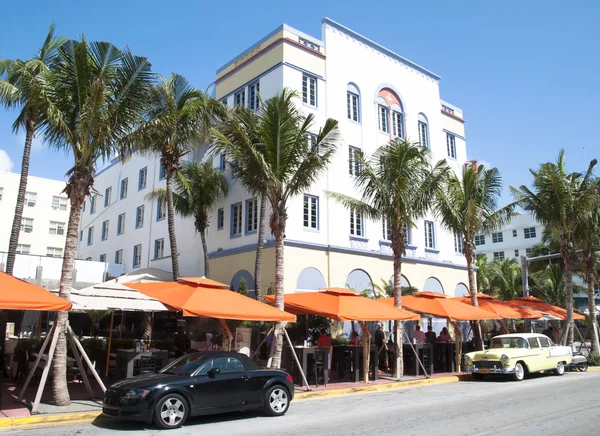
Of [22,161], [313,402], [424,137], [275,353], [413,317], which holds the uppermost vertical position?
[424,137]

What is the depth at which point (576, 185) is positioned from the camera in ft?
79.6

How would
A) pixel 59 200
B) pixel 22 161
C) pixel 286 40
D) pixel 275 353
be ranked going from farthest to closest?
pixel 59 200 < pixel 286 40 < pixel 22 161 < pixel 275 353

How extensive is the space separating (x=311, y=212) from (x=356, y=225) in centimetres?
338

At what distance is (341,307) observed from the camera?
51.3 feet

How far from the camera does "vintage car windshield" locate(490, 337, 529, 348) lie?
17855 mm

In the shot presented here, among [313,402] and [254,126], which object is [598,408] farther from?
[254,126]

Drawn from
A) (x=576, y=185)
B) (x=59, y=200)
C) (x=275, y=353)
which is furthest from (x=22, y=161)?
(x=59, y=200)

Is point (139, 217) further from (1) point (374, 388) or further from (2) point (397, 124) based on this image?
(1) point (374, 388)

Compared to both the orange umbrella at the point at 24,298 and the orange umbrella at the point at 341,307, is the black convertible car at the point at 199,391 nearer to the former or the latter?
the orange umbrella at the point at 24,298

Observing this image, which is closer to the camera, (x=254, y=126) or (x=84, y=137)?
(x=84, y=137)

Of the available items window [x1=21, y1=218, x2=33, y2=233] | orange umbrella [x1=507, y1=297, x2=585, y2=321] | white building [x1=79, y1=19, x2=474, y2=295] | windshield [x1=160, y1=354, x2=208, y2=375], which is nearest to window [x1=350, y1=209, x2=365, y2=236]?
white building [x1=79, y1=19, x2=474, y2=295]

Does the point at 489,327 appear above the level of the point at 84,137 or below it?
below

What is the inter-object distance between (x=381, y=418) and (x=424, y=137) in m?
26.6

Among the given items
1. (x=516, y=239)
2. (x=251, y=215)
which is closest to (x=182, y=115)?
(x=251, y=215)
